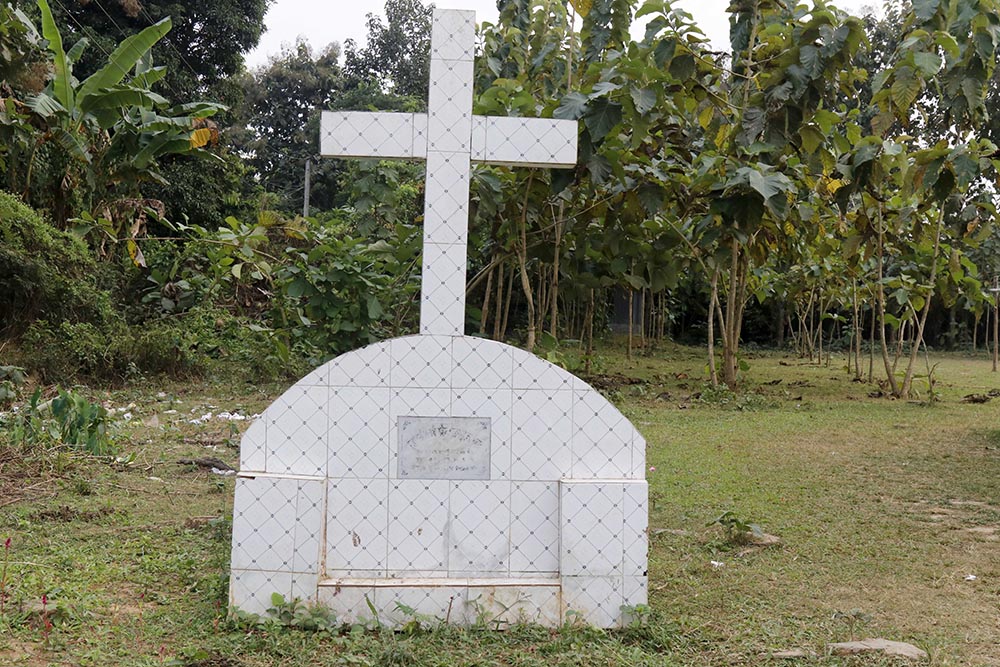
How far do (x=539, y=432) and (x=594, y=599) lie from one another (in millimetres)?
620

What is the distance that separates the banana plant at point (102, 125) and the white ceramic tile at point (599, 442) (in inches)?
277

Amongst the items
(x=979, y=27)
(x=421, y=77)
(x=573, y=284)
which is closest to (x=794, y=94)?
(x=979, y=27)

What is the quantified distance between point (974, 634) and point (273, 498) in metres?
2.46

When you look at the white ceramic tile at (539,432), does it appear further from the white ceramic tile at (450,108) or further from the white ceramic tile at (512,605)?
the white ceramic tile at (450,108)

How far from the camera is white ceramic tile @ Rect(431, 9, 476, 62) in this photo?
3689mm

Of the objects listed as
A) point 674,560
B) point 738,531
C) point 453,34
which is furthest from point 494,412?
point 738,531

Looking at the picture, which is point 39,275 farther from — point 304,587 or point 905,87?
point 905,87

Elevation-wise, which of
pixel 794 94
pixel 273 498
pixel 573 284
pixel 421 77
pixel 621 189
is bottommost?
pixel 273 498

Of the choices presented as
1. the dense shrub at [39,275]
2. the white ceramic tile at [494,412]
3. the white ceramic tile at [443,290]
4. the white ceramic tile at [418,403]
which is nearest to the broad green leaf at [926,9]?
the white ceramic tile at [443,290]

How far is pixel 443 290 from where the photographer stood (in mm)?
3594

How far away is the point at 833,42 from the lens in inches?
331

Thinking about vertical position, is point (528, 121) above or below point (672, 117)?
below

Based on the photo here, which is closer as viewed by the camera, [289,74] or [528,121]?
[528,121]

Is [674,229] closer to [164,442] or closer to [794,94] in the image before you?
[794,94]
